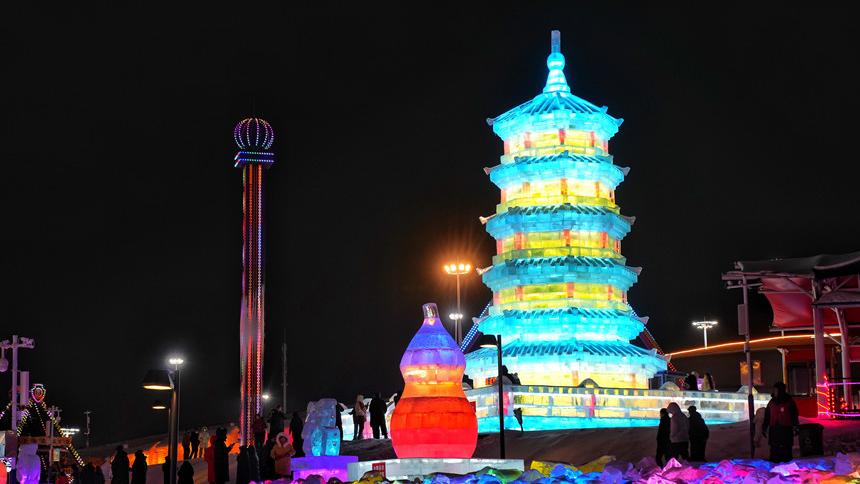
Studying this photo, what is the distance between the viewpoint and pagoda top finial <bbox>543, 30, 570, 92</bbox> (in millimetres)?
48031

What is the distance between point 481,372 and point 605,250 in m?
6.13

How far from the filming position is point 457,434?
23344 mm

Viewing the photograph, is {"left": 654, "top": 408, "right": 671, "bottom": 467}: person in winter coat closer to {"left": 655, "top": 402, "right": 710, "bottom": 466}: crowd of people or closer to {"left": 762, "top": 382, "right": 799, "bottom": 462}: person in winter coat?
{"left": 655, "top": 402, "right": 710, "bottom": 466}: crowd of people

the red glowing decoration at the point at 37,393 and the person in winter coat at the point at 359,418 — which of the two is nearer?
the person in winter coat at the point at 359,418

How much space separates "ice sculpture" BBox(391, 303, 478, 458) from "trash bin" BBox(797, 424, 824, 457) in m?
6.45

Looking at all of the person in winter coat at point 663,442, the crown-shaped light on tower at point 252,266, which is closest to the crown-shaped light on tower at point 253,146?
the crown-shaped light on tower at point 252,266

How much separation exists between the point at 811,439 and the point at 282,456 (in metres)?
10.2

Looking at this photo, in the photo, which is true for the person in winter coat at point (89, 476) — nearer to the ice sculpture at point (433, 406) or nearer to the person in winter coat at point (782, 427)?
the ice sculpture at point (433, 406)

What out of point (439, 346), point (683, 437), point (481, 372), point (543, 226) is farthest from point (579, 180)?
point (439, 346)

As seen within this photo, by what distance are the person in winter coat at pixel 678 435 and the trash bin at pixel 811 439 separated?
2.44 meters

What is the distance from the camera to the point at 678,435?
Result: 26.5 meters

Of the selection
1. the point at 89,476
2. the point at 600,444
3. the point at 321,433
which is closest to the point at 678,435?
the point at 600,444

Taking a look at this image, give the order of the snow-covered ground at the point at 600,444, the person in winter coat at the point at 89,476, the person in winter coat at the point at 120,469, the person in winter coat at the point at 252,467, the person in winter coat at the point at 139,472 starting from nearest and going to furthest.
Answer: the snow-covered ground at the point at 600,444
the person in winter coat at the point at 252,467
the person in winter coat at the point at 139,472
the person in winter coat at the point at 89,476
the person in winter coat at the point at 120,469

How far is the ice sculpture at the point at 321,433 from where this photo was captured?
27.2 meters
